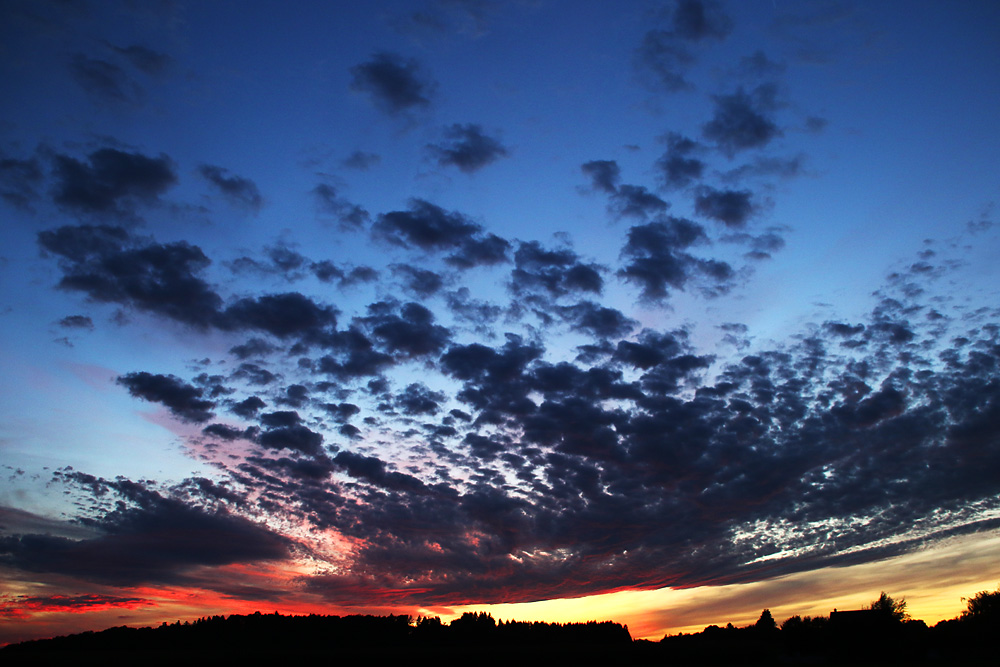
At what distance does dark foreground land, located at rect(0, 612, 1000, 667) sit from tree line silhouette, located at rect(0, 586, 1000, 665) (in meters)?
0.23

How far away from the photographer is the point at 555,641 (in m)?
154

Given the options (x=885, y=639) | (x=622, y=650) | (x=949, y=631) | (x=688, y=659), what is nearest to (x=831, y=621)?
(x=885, y=639)

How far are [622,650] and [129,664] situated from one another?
98111 millimetres

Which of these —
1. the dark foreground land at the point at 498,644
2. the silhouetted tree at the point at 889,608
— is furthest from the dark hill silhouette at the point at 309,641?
the silhouetted tree at the point at 889,608

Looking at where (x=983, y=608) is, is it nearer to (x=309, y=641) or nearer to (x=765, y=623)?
(x=765, y=623)

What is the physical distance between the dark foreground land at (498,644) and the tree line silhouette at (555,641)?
232mm

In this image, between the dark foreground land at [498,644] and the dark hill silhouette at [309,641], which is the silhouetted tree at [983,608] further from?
the dark hill silhouette at [309,641]

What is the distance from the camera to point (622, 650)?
5202 inches

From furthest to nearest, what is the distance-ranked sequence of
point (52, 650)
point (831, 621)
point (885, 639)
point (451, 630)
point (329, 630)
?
1. point (451, 630)
2. point (329, 630)
3. point (52, 650)
4. point (831, 621)
5. point (885, 639)

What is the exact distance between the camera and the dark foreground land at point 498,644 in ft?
315

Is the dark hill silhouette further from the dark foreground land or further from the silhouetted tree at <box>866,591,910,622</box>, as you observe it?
the silhouetted tree at <box>866,591,910,622</box>

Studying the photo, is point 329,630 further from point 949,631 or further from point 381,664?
point 949,631

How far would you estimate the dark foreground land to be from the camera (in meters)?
96.0

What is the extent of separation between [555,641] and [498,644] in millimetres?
14881
